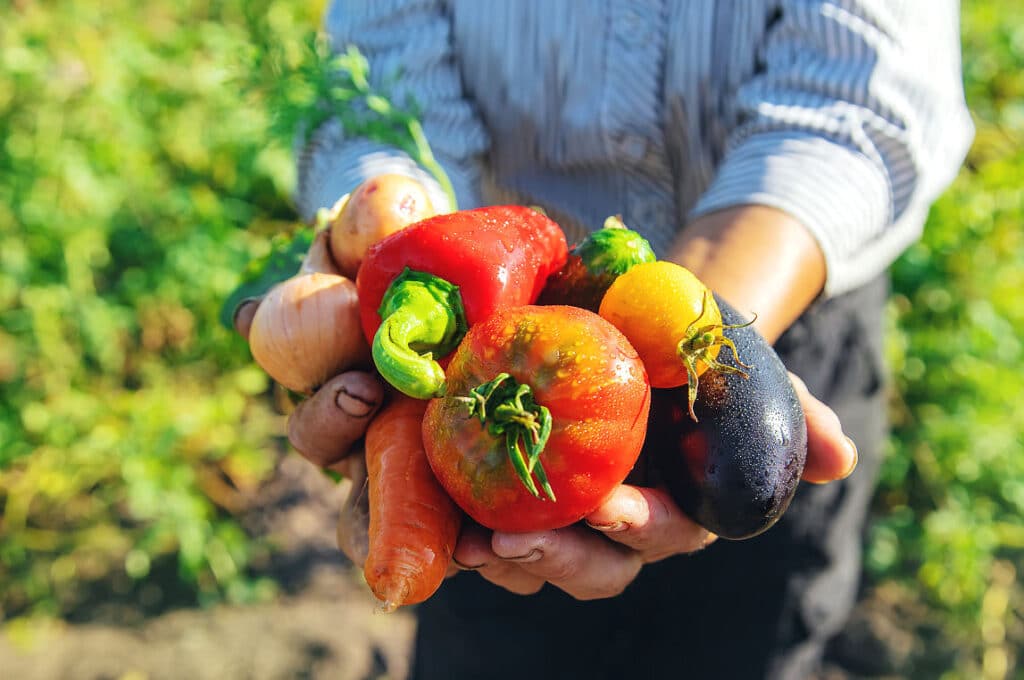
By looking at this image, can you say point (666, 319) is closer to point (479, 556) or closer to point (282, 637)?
point (479, 556)

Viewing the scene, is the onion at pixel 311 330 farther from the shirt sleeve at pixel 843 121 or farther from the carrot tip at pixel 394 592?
the shirt sleeve at pixel 843 121

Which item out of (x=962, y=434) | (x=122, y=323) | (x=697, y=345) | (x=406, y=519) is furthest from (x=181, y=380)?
(x=962, y=434)

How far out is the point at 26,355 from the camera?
2707 mm

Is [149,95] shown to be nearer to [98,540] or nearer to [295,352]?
[98,540]

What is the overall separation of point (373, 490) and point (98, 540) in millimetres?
1929

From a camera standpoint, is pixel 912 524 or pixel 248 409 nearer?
pixel 912 524

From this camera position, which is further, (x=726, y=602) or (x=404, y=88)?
(x=726, y=602)

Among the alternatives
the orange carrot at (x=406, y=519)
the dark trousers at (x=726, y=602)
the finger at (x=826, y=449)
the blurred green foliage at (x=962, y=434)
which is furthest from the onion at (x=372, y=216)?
the blurred green foliage at (x=962, y=434)

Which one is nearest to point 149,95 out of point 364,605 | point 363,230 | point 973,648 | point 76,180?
point 76,180

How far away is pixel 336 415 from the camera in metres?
1.16

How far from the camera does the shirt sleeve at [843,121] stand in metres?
1.39

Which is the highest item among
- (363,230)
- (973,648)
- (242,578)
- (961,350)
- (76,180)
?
(363,230)

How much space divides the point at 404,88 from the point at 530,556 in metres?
0.94

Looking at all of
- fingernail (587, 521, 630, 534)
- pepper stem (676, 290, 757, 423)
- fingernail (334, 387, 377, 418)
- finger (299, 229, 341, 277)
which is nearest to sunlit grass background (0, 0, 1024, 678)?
finger (299, 229, 341, 277)
